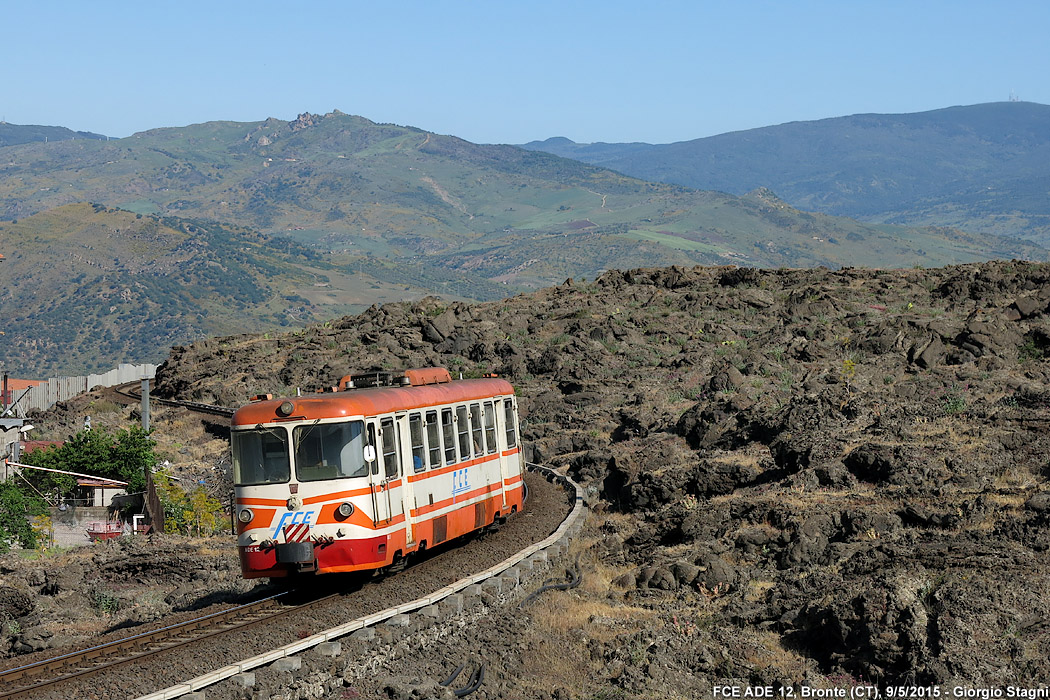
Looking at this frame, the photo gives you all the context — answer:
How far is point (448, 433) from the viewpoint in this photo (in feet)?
79.3

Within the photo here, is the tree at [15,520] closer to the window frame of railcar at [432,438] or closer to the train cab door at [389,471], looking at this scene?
the window frame of railcar at [432,438]

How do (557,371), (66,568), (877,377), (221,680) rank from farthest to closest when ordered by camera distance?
1. (557,371)
2. (877,377)
3. (66,568)
4. (221,680)

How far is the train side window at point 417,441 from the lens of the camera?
2223cm

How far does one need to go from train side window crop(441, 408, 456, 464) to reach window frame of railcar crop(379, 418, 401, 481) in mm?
2433

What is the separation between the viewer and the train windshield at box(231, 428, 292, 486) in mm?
20344

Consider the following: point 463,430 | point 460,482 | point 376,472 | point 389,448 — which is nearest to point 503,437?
point 463,430

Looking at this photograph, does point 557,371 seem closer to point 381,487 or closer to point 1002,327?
point 1002,327

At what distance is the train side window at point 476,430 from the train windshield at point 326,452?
221 inches

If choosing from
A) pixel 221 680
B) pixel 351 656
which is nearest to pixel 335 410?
pixel 351 656

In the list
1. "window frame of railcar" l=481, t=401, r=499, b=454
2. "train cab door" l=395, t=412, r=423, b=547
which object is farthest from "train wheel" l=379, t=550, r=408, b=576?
"window frame of railcar" l=481, t=401, r=499, b=454

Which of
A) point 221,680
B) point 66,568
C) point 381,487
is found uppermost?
point 381,487

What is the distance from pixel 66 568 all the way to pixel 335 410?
1383 cm

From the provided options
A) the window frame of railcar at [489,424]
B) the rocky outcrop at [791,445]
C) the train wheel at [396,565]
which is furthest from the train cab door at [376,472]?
the window frame of railcar at [489,424]

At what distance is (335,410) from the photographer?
20266mm
